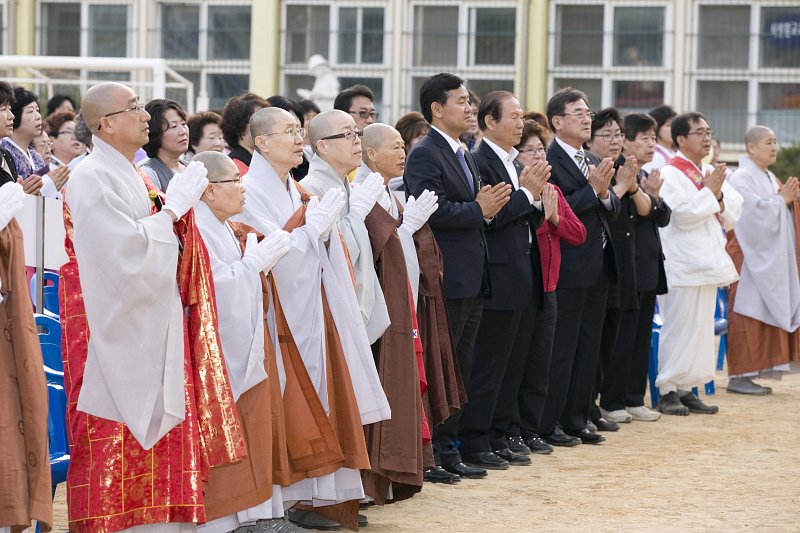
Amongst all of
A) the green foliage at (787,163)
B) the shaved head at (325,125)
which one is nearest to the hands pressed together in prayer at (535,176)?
the shaved head at (325,125)

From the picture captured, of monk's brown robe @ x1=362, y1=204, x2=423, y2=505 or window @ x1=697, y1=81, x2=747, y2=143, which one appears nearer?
monk's brown robe @ x1=362, y1=204, x2=423, y2=505

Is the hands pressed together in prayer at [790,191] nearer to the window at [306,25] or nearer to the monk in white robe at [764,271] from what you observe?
the monk in white robe at [764,271]

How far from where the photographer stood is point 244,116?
6355 mm

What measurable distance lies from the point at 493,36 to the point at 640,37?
283 cm

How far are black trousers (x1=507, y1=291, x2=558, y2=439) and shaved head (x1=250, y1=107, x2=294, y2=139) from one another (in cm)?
232

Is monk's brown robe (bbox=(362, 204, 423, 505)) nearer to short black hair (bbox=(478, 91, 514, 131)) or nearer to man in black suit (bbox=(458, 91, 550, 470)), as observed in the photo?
man in black suit (bbox=(458, 91, 550, 470))

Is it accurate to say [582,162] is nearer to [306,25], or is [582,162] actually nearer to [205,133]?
[205,133]

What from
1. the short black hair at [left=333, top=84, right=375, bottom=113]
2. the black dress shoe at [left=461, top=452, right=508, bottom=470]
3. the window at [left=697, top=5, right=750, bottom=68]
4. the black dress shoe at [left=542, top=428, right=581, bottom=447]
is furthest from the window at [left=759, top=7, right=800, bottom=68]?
the black dress shoe at [left=461, top=452, right=508, bottom=470]

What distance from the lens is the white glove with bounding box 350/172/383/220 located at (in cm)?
564

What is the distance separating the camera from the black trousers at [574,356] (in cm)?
749

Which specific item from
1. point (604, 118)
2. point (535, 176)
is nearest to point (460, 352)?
point (535, 176)

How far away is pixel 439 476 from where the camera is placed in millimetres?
6434

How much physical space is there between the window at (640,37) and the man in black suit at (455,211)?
1998cm

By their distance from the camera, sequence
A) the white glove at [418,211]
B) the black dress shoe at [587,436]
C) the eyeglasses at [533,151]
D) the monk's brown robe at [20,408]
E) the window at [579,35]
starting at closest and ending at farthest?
the monk's brown robe at [20,408] → the white glove at [418,211] → the eyeglasses at [533,151] → the black dress shoe at [587,436] → the window at [579,35]
